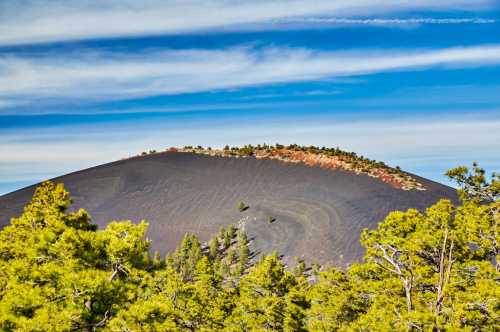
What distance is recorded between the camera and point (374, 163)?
110 metres

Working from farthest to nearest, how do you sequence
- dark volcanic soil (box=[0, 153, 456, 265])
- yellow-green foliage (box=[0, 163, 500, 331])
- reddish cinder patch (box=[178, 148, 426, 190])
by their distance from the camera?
reddish cinder patch (box=[178, 148, 426, 190])
dark volcanic soil (box=[0, 153, 456, 265])
yellow-green foliage (box=[0, 163, 500, 331])

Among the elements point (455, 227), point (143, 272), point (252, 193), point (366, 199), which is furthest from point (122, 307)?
point (252, 193)

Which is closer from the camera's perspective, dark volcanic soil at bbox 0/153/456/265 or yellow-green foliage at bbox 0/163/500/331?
yellow-green foliage at bbox 0/163/500/331

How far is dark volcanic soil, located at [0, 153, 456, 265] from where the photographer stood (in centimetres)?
8181

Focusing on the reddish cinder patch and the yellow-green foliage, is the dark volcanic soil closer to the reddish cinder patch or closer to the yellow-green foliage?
the reddish cinder patch

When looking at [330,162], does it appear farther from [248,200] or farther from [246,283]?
[246,283]

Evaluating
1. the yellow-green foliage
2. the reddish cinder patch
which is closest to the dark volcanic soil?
the reddish cinder patch

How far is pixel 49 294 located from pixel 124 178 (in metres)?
106

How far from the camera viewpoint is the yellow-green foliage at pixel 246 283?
1450 centimetres

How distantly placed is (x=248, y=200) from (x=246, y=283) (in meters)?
Answer: 69.0

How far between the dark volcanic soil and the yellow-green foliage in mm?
44997

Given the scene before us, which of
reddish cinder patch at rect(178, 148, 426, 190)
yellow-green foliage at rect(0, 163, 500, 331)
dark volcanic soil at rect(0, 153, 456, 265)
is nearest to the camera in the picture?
yellow-green foliage at rect(0, 163, 500, 331)

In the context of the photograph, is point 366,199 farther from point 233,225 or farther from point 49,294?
point 49,294

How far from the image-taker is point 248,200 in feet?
325
